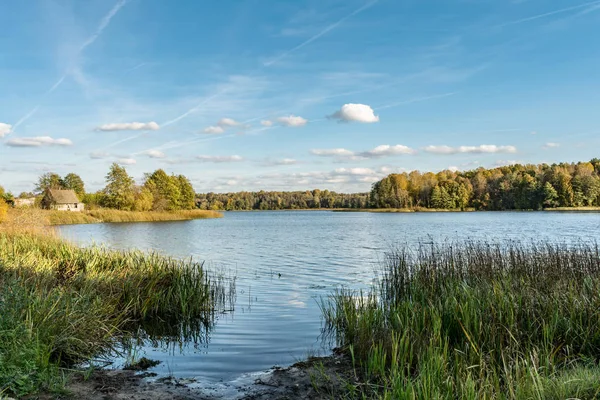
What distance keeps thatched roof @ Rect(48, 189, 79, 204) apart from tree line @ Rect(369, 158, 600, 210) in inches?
2646

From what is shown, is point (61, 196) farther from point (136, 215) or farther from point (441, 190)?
point (441, 190)

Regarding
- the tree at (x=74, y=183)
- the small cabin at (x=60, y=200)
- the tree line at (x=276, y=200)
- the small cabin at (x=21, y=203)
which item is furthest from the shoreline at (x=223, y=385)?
the tree line at (x=276, y=200)

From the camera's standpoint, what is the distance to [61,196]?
7800cm

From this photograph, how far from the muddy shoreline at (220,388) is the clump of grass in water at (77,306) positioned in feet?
1.28

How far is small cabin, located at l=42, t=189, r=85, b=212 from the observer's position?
75.9 meters

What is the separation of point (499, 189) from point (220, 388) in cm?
10155

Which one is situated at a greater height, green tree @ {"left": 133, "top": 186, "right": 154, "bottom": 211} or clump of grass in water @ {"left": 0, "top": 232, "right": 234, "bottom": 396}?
green tree @ {"left": 133, "top": 186, "right": 154, "bottom": 211}

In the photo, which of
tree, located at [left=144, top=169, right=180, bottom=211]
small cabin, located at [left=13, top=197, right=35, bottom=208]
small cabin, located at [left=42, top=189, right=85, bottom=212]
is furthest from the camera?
small cabin, located at [left=42, top=189, right=85, bottom=212]

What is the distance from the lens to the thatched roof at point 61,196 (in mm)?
76488

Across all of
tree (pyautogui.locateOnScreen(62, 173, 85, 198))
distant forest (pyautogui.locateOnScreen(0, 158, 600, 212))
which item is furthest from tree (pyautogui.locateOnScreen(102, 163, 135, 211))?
tree (pyautogui.locateOnScreen(62, 173, 85, 198))

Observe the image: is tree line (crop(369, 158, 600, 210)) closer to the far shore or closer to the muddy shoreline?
the far shore

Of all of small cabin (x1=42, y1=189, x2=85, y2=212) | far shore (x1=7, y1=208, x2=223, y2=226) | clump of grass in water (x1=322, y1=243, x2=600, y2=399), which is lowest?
clump of grass in water (x1=322, y1=243, x2=600, y2=399)

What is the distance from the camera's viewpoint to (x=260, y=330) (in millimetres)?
9461

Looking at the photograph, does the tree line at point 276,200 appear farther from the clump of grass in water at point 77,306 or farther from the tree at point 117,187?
the clump of grass in water at point 77,306
